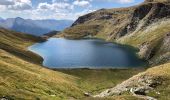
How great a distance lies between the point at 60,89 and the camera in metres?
71.9

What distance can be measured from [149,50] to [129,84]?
12321 centimetres

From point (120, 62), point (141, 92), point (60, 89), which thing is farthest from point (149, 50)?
point (141, 92)

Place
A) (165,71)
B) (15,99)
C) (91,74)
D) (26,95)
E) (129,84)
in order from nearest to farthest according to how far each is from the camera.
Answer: (15,99) → (26,95) → (129,84) → (165,71) → (91,74)

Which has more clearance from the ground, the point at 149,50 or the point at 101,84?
the point at 149,50

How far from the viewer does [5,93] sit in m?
47.4

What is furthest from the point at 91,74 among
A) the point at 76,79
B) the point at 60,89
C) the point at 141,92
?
the point at 141,92

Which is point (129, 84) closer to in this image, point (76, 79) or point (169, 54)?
point (76, 79)

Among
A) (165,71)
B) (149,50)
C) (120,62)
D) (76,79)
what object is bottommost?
(165,71)

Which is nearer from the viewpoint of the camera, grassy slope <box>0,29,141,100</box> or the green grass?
grassy slope <box>0,29,141,100</box>

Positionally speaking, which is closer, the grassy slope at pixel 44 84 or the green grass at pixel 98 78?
the grassy slope at pixel 44 84

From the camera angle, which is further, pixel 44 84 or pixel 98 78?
pixel 98 78

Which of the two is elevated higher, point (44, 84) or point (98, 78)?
point (98, 78)

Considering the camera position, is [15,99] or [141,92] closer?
[15,99]

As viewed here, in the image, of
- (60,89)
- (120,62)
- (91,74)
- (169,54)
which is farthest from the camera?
(120,62)
